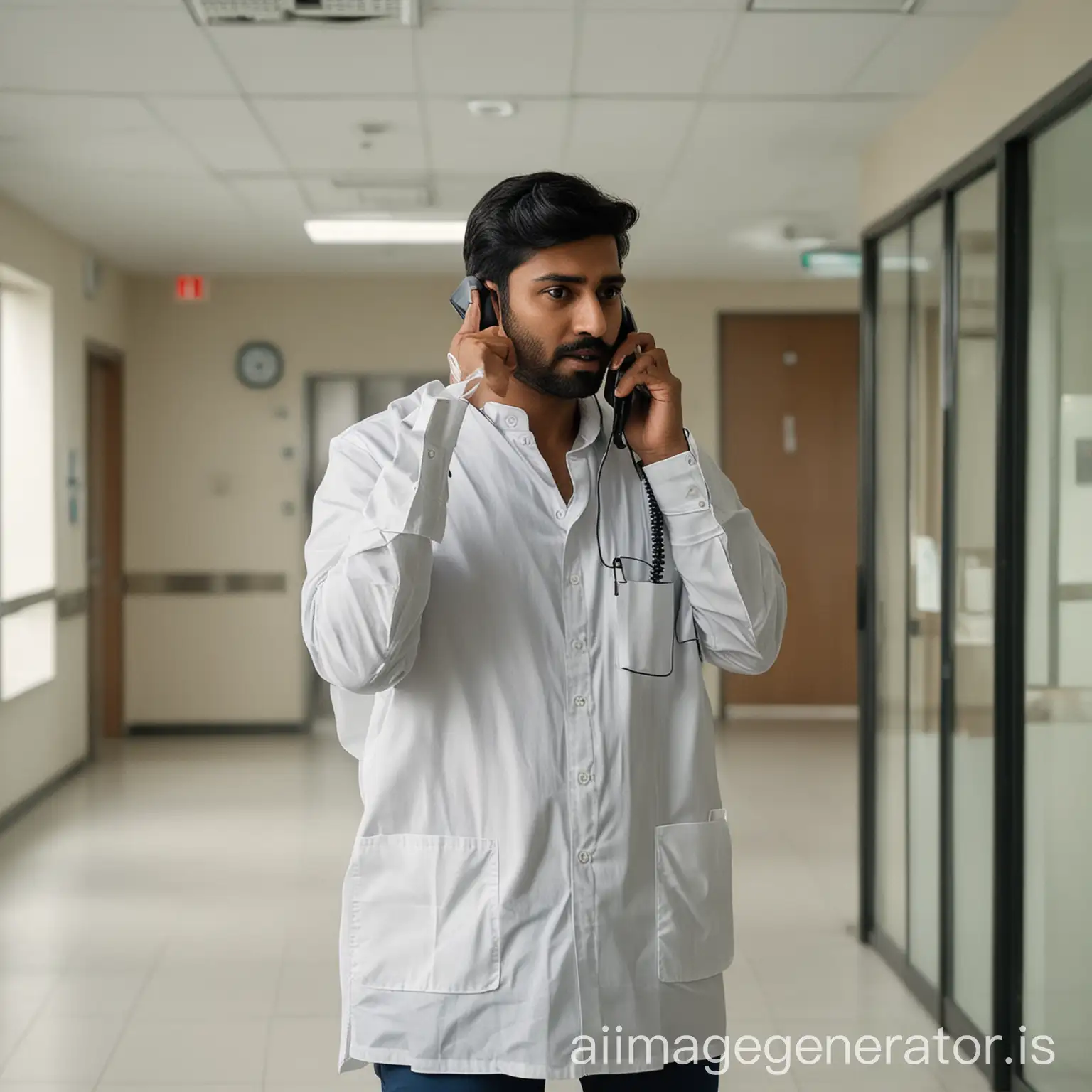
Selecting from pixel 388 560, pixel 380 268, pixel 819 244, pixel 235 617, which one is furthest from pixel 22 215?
pixel 388 560

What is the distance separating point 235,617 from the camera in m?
8.13

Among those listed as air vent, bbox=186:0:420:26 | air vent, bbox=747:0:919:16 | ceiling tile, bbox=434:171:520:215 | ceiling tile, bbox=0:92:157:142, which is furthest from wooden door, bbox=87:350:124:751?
air vent, bbox=747:0:919:16

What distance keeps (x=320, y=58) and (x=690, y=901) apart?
2943 mm

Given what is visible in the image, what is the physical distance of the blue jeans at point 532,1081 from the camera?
147 centimetres

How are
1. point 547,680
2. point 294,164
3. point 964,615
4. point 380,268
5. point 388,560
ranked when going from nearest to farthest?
point 388,560 < point 547,680 < point 964,615 < point 294,164 < point 380,268

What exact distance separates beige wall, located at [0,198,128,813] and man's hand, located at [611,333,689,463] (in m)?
4.75

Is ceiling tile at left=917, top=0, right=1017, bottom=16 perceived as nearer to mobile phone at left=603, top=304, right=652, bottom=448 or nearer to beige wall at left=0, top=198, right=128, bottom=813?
mobile phone at left=603, top=304, right=652, bottom=448

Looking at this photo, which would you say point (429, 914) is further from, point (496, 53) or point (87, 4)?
point (496, 53)

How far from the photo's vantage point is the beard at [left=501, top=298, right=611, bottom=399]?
1.53 meters

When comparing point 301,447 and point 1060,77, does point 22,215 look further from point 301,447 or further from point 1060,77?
point 1060,77

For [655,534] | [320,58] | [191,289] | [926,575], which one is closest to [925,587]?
[926,575]

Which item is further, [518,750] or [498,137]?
[498,137]

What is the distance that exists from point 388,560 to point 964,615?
2.46 meters

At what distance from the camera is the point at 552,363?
1538 millimetres
